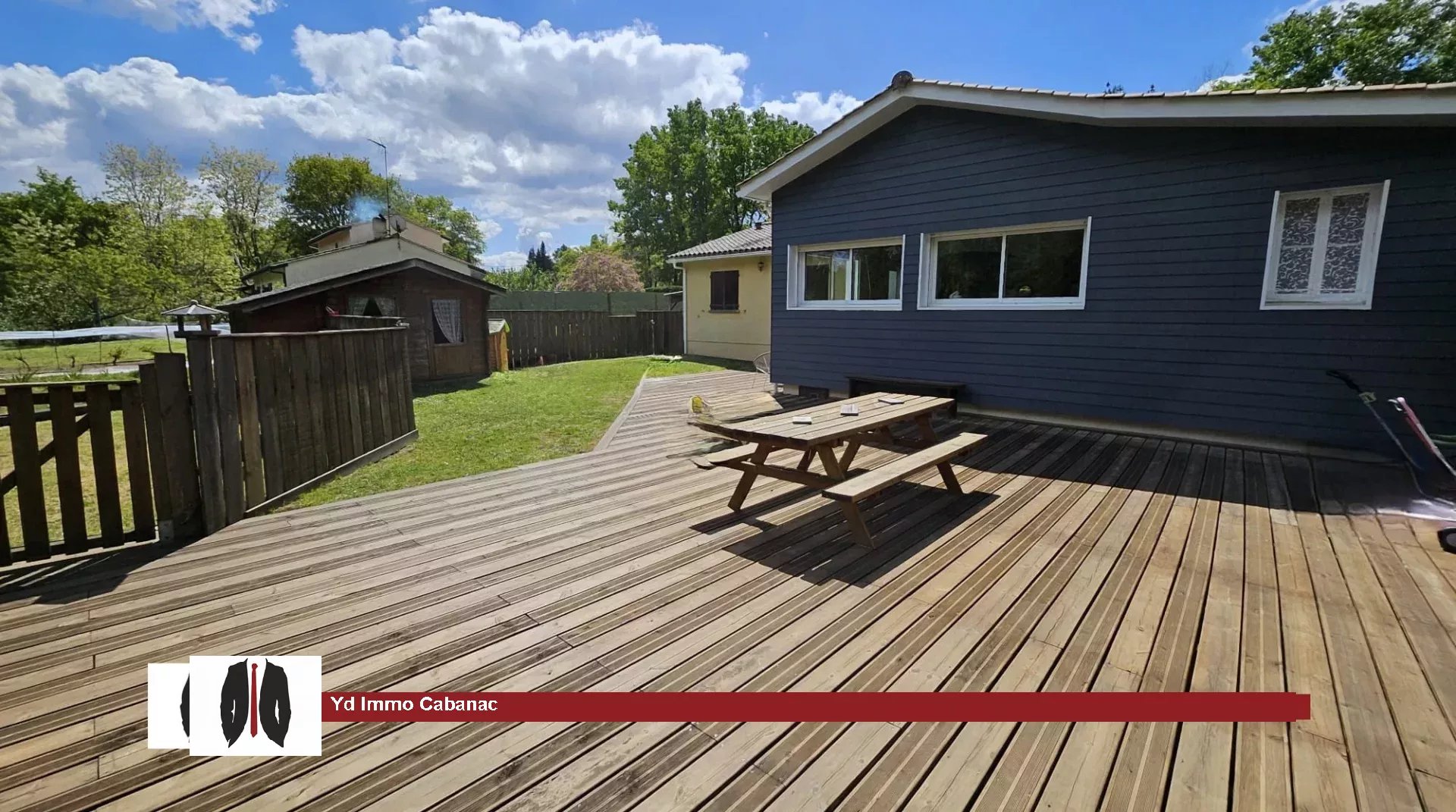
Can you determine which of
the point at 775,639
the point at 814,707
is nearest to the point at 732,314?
the point at 775,639

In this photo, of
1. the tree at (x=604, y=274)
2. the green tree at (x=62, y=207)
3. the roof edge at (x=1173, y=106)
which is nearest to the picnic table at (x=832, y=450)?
the roof edge at (x=1173, y=106)

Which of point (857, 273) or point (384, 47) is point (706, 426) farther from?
point (384, 47)

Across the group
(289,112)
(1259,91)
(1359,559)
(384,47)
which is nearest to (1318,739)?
(1359,559)

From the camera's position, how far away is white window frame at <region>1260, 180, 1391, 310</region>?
472 centimetres

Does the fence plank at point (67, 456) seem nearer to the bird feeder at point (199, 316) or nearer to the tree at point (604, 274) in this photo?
the bird feeder at point (199, 316)

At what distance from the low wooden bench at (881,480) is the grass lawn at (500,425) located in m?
3.33

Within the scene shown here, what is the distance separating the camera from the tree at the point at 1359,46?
67.4ft

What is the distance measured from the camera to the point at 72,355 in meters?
14.8

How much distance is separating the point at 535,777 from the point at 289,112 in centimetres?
4530

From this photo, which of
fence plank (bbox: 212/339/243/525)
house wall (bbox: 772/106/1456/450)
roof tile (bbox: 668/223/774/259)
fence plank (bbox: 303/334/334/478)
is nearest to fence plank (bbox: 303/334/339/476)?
fence plank (bbox: 303/334/334/478)

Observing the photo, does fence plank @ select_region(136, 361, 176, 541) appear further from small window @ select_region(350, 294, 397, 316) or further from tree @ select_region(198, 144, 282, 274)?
tree @ select_region(198, 144, 282, 274)

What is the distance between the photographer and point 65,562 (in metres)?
3.01

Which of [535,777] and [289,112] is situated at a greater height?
[289,112]

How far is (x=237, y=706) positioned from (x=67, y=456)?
7.43 feet
